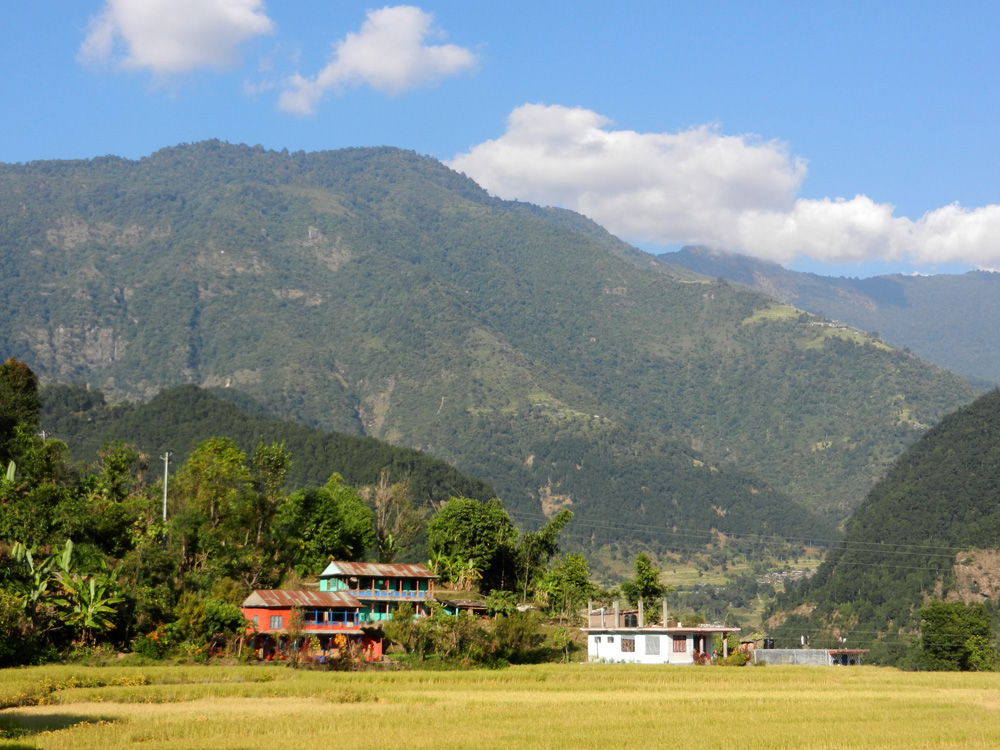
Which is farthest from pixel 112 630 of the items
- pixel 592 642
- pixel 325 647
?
pixel 592 642

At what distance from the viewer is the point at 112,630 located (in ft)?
269

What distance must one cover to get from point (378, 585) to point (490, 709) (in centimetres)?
4081

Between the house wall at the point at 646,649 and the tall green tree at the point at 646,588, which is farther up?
the tall green tree at the point at 646,588

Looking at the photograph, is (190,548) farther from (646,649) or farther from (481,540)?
(646,649)

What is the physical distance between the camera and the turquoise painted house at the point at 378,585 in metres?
97.2

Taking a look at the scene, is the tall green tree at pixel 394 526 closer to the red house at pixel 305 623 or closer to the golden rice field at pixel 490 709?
the red house at pixel 305 623

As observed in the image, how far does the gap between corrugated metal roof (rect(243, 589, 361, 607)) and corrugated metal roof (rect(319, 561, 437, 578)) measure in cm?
335

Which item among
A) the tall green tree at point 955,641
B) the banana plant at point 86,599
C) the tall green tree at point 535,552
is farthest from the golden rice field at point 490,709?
the tall green tree at point 535,552

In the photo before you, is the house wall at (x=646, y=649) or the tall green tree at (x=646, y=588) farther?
the tall green tree at (x=646, y=588)

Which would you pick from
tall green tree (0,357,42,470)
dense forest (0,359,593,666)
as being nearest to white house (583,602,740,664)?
dense forest (0,359,593,666)

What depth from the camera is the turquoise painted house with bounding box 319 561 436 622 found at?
9725 centimetres

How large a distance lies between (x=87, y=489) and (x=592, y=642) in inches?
1921

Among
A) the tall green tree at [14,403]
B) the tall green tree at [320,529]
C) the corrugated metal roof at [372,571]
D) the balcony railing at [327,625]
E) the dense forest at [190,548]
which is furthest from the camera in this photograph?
the tall green tree at [14,403]

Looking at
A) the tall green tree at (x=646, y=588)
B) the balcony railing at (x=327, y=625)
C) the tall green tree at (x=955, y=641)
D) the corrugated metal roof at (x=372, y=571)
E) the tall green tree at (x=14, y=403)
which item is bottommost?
the tall green tree at (x=955, y=641)
